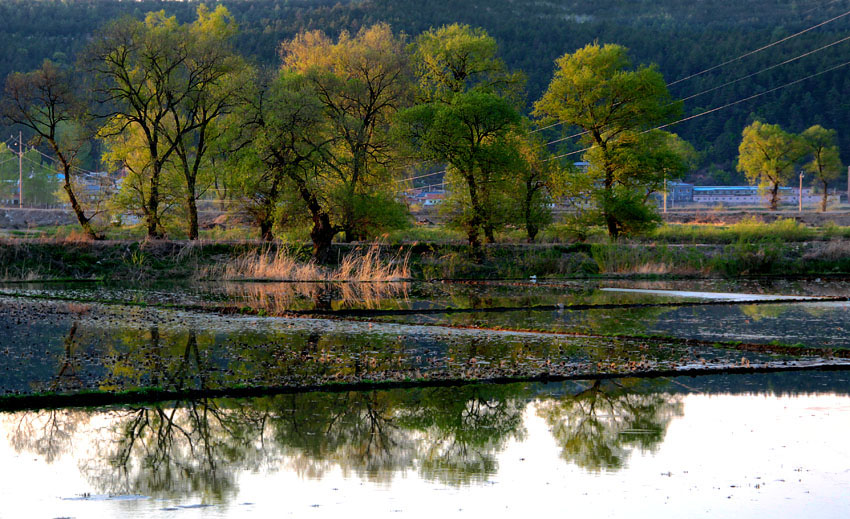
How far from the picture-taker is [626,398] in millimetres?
12922

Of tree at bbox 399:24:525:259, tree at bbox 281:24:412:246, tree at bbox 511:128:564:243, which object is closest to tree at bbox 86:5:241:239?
tree at bbox 281:24:412:246

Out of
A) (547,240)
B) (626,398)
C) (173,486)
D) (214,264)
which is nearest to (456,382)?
(626,398)

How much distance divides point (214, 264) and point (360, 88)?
12.0 m

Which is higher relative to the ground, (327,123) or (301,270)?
(327,123)

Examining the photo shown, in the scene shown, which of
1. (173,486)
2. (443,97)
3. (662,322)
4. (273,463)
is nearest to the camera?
(173,486)

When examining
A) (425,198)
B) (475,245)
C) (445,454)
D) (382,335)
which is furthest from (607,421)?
(425,198)

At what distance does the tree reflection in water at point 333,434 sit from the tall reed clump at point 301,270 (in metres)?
25.5

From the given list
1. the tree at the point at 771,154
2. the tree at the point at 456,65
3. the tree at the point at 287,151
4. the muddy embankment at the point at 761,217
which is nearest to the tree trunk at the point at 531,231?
the tree at the point at 456,65

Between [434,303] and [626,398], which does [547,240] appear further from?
[626,398]

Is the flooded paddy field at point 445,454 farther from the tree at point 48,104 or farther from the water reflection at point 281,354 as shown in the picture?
the tree at point 48,104

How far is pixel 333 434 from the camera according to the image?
418 inches

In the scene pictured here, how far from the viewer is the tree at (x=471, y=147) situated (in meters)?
44.4

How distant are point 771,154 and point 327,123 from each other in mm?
95056

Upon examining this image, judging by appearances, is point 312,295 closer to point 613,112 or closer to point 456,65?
point 456,65
